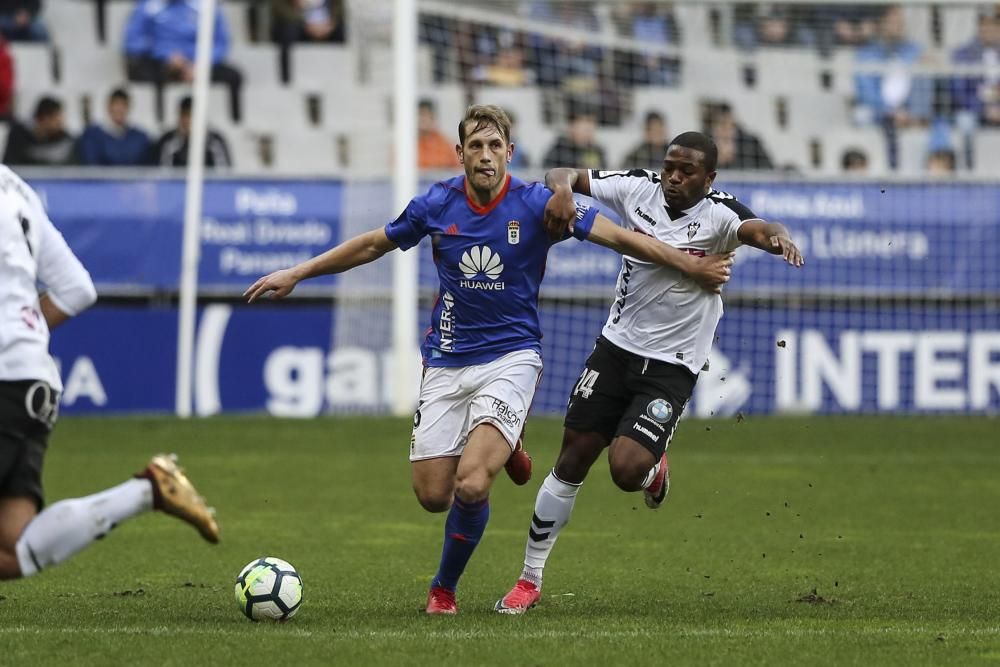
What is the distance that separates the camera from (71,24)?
2328 cm

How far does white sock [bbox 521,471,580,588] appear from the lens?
27.2ft

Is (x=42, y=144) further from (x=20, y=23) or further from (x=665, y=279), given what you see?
(x=665, y=279)

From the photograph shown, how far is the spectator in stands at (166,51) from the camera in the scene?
2212cm

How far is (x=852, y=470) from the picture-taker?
15.2 metres

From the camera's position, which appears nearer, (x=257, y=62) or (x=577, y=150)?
(x=577, y=150)

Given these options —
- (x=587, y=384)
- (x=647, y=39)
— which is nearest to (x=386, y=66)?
(x=647, y=39)

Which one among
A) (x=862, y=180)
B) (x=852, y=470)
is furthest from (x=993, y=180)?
(x=852, y=470)

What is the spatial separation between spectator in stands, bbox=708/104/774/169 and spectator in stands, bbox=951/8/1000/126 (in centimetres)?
242

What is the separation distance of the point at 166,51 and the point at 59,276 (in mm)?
16366

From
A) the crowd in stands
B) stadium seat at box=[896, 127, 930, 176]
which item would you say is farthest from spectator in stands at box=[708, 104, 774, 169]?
stadium seat at box=[896, 127, 930, 176]

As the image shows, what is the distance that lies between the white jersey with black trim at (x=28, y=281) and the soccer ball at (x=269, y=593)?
1.58 m

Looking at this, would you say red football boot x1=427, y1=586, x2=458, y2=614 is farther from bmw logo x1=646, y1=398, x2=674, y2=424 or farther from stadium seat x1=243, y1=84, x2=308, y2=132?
stadium seat x1=243, y1=84, x2=308, y2=132

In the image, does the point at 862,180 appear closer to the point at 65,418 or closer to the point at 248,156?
the point at 248,156

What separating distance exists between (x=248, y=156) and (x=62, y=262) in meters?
15.7
